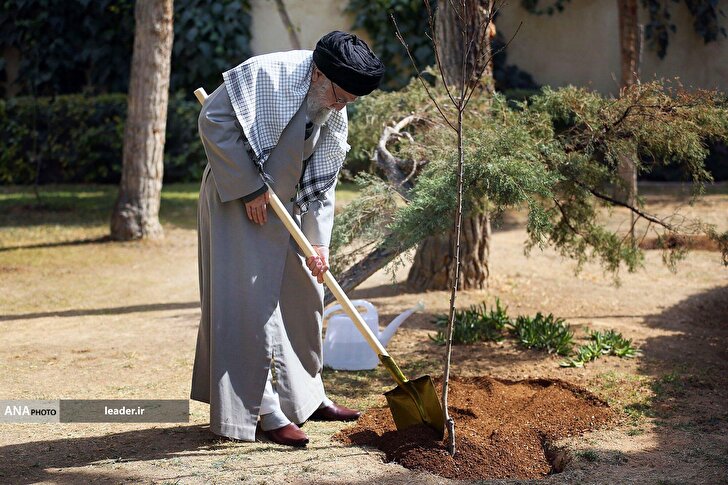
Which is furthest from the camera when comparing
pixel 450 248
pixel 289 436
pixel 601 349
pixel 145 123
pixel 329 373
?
pixel 145 123

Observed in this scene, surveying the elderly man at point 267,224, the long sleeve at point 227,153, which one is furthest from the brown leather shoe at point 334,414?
the long sleeve at point 227,153

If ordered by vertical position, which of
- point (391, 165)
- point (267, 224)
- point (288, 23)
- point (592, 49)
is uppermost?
point (288, 23)

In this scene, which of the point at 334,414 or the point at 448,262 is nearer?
the point at 334,414

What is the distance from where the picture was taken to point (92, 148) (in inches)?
493

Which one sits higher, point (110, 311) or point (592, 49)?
point (592, 49)

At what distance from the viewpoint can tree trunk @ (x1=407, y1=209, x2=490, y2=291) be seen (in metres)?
6.94

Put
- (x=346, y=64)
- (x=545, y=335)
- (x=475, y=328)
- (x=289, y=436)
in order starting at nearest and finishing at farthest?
(x=346, y=64) → (x=289, y=436) → (x=545, y=335) → (x=475, y=328)

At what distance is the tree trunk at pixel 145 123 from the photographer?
28.8 ft

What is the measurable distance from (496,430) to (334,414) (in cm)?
77

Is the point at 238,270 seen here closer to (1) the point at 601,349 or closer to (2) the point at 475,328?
(2) the point at 475,328

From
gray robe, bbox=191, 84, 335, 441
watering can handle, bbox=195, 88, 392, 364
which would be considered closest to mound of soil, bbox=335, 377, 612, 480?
watering can handle, bbox=195, 88, 392, 364

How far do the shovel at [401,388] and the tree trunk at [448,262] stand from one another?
10.7ft

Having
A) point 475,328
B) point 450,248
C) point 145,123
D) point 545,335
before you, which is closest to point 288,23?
point 145,123

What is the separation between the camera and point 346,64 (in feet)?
11.5
